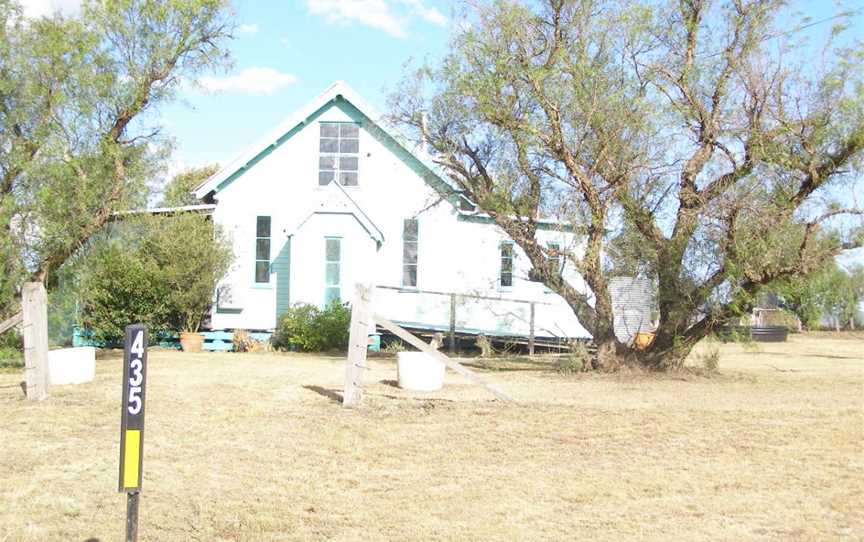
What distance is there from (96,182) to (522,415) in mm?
9085

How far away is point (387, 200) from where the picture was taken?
74.7ft

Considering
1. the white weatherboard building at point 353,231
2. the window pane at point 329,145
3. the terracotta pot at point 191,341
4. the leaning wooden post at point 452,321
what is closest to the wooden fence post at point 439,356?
the leaning wooden post at point 452,321

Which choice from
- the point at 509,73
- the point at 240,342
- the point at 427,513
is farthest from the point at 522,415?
the point at 240,342

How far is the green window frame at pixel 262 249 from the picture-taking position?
22.4 m

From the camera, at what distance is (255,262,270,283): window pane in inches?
883

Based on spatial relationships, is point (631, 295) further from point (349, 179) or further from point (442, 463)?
point (442, 463)

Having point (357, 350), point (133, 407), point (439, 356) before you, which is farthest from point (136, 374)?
point (439, 356)

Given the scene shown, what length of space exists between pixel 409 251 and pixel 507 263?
448cm

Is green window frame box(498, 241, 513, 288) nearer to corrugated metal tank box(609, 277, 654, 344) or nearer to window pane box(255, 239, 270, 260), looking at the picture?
corrugated metal tank box(609, 277, 654, 344)

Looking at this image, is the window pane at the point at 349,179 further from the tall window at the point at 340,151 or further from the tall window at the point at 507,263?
the tall window at the point at 507,263

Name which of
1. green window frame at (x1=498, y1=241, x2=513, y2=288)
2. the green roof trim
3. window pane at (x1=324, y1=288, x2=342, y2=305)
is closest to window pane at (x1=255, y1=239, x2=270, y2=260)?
the green roof trim

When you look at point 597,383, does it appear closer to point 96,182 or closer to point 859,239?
point 859,239

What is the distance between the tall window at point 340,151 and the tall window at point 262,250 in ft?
5.84

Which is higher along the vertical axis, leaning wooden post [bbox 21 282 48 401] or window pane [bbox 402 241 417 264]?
window pane [bbox 402 241 417 264]
